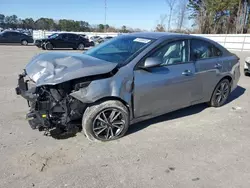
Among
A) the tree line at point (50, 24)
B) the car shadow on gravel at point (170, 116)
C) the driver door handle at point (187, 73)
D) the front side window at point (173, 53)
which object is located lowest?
the car shadow on gravel at point (170, 116)

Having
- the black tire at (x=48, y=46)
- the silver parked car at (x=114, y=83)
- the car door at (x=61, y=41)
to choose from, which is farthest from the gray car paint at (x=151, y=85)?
the car door at (x=61, y=41)

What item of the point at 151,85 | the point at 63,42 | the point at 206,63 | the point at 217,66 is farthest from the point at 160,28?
the point at 151,85

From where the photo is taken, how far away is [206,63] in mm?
4395

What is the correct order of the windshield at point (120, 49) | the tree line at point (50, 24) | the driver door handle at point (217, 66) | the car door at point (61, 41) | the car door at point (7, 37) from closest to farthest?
the windshield at point (120, 49) < the driver door handle at point (217, 66) < the car door at point (61, 41) < the car door at point (7, 37) < the tree line at point (50, 24)

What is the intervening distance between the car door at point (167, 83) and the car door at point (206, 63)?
0.58 feet

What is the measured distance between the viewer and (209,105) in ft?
16.7

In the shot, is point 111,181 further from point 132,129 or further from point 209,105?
point 209,105

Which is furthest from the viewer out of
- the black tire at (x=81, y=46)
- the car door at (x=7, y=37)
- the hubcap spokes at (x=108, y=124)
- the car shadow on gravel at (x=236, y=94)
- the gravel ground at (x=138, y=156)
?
the car door at (x=7, y=37)

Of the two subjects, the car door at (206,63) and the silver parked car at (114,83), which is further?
the car door at (206,63)

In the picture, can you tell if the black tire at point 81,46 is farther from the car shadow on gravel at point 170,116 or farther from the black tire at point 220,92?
the black tire at point 220,92

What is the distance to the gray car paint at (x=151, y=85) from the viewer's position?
3.10m

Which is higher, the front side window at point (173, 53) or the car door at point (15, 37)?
the car door at point (15, 37)

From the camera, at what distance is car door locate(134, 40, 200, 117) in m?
3.46

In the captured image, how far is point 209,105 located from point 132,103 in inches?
96.8
